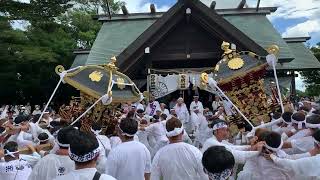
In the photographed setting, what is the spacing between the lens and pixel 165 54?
1648 cm

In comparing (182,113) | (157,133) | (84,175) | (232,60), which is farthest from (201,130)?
(84,175)

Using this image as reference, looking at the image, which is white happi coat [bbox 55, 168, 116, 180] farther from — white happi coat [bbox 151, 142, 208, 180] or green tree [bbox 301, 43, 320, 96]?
green tree [bbox 301, 43, 320, 96]

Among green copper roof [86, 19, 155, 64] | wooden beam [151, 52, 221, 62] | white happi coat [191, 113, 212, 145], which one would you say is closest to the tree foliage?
green copper roof [86, 19, 155, 64]

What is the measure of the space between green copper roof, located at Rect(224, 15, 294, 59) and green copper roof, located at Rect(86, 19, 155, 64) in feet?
12.4

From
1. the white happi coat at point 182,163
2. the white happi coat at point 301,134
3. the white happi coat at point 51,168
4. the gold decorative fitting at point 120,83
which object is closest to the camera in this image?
the white happi coat at point 51,168

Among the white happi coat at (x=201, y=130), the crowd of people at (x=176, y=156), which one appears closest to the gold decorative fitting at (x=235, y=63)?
the crowd of people at (x=176, y=156)

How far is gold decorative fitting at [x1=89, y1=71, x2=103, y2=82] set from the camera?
8.50 m

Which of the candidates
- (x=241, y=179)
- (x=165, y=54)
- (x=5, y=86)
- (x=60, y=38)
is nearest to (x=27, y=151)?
(x=241, y=179)

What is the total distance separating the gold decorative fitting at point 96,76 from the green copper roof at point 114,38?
829 cm

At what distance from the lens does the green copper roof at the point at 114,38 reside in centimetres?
1750

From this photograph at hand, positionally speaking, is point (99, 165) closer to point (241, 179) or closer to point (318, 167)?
point (241, 179)

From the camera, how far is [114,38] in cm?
1909

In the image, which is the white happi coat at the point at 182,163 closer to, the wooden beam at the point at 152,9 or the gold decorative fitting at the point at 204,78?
the gold decorative fitting at the point at 204,78

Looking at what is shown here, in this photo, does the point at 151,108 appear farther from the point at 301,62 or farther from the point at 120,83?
the point at 301,62
